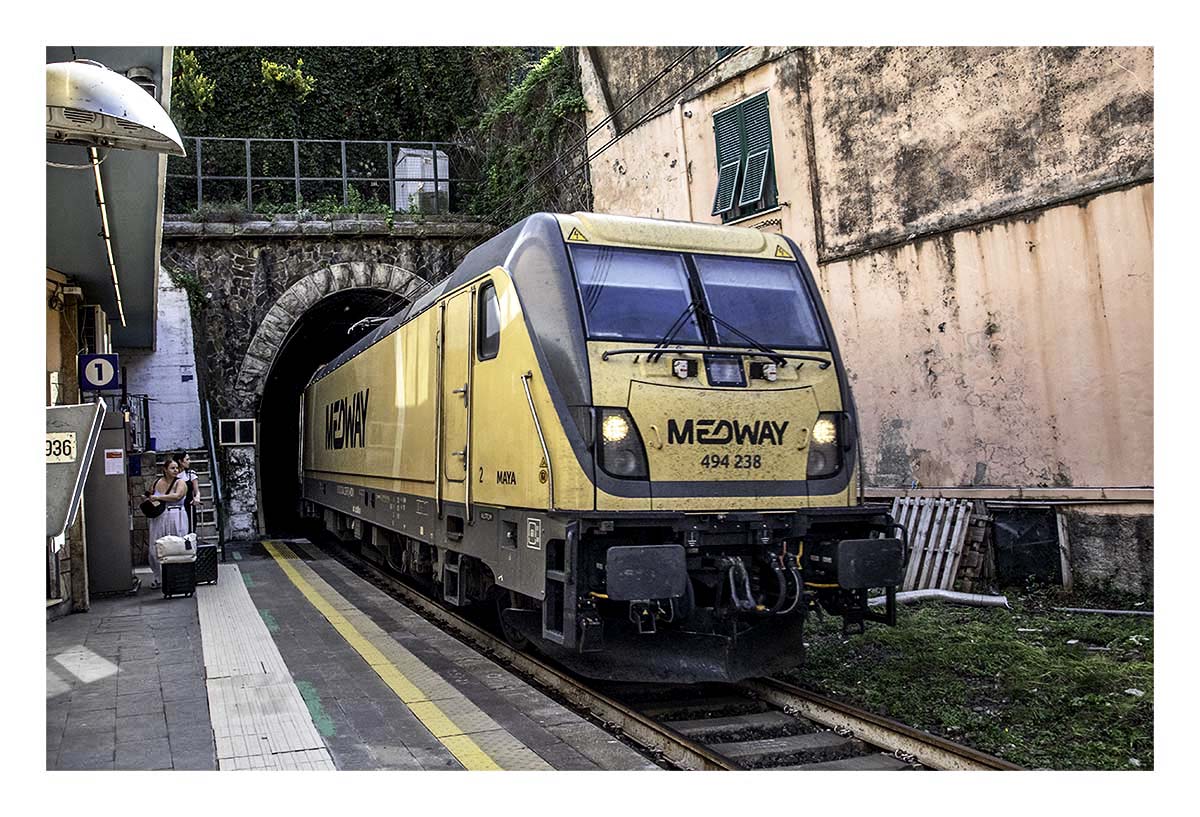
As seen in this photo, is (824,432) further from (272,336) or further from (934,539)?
(272,336)

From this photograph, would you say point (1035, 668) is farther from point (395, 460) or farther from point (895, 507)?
point (395, 460)

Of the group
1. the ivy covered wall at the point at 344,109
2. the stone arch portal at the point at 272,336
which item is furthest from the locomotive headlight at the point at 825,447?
the ivy covered wall at the point at 344,109

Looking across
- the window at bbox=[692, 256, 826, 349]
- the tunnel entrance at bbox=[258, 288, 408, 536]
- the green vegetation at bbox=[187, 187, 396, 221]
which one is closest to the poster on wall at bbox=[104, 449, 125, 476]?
the window at bbox=[692, 256, 826, 349]

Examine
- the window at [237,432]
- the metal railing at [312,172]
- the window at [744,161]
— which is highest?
the metal railing at [312,172]

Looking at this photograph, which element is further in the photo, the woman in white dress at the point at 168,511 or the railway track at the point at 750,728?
the woman in white dress at the point at 168,511

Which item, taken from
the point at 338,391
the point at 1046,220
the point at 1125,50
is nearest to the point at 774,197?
the point at 1046,220

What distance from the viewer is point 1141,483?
8.37 m

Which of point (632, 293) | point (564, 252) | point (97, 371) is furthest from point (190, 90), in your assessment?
point (632, 293)

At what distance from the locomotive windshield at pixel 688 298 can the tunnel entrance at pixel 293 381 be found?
1269 cm

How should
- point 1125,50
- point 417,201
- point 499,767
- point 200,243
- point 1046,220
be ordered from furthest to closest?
point 417,201 → point 200,243 → point 1046,220 → point 1125,50 → point 499,767

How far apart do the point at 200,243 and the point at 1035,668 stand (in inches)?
603

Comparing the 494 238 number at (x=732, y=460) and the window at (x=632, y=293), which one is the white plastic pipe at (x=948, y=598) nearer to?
the 494 238 number at (x=732, y=460)

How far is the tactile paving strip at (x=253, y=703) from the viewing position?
194 inches

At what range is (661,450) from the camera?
19.1 feet
